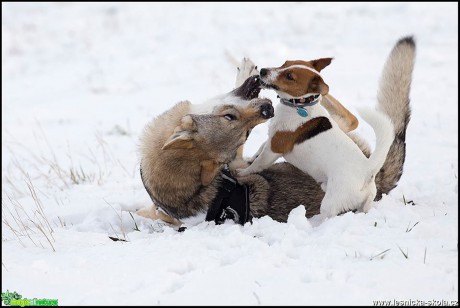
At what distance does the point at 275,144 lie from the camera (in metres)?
4.42

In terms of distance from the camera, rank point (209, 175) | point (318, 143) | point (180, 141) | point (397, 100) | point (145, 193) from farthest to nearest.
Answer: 1. point (145, 193)
2. point (397, 100)
3. point (209, 175)
4. point (318, 143)
5. point (180, 141)

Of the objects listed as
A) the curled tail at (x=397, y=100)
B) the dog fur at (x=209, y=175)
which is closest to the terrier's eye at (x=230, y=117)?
the dog fur at (x=209, y=175)

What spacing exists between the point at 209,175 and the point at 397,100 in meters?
2.04

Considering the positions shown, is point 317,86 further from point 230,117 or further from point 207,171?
point 207,171

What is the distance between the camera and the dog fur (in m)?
4.33

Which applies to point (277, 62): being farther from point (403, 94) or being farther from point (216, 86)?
point (403, 94)

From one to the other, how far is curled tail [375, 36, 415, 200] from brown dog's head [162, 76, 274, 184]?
4.27 ft

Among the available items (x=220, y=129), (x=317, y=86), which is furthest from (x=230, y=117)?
(x=317, y=86)

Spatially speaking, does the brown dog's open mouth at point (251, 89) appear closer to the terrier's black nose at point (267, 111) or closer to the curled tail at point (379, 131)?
the terrier's black nose at point (267, 111)

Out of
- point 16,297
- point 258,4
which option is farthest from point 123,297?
point 258,4

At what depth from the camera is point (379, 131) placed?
3908 mm

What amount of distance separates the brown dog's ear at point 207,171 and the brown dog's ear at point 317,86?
109 centimetres

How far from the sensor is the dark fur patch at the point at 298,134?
14.1ft

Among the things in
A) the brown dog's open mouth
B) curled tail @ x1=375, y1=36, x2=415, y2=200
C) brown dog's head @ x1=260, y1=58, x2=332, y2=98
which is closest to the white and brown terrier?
brown dog's head @ x1=260, y1=58, x2=332, y2=98
